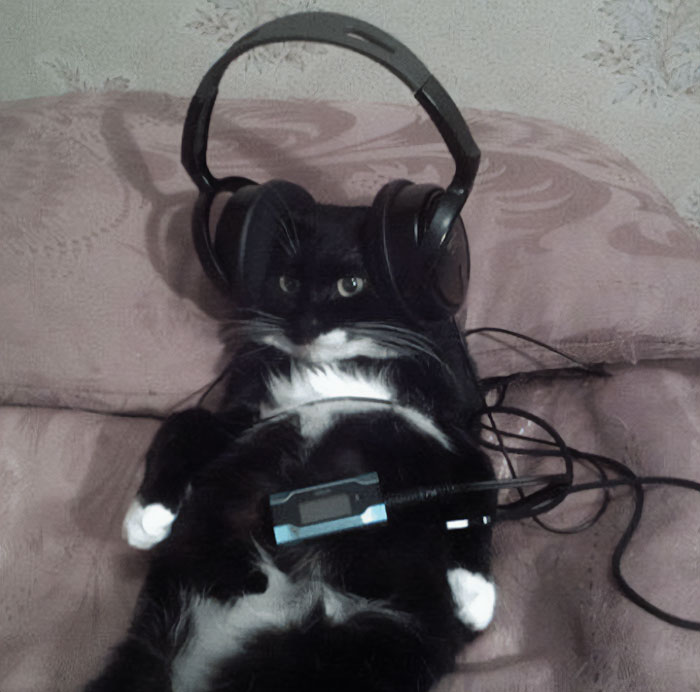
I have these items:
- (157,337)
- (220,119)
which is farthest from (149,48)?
(157,337)

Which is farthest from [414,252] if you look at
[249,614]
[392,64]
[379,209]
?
[249,614]

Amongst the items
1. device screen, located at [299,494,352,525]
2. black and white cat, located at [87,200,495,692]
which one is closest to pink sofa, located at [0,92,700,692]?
black and white cat, located at [87,200,495,692]

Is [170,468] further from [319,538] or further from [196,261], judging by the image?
[196,261]

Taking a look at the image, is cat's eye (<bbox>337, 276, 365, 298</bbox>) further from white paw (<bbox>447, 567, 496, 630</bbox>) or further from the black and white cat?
white paw (<bbox>447, 567, 496, 630</bbox>)

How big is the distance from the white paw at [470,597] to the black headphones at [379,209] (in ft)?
0.86

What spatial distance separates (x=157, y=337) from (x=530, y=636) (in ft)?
1.85

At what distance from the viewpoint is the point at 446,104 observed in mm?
584

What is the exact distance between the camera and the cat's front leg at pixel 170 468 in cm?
66

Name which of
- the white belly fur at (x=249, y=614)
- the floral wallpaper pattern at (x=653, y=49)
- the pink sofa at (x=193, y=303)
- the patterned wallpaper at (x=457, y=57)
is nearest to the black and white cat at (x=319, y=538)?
the white belly fur at (x=249, y=614)

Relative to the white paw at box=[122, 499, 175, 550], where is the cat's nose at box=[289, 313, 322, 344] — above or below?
above

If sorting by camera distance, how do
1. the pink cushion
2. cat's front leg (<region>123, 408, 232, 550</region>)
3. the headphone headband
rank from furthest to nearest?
the pink cushion
cat's front leg (<region>123, 408, 232, 550</region>)
the headphone headband

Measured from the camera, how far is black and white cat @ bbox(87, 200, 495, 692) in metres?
0.61

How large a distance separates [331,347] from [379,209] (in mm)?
156

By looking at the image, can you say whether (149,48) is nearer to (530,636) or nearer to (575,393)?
(575,393)
